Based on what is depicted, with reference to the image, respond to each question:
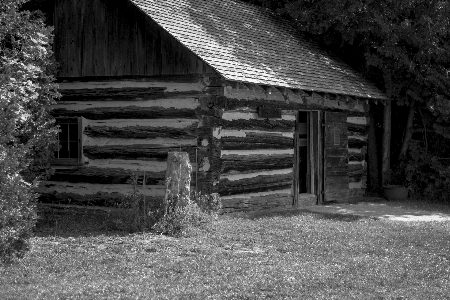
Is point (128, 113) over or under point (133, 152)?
over

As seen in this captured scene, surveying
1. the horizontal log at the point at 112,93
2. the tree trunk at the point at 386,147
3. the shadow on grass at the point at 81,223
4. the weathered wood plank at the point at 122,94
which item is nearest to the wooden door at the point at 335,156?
the tree trunk at the point at 386,147

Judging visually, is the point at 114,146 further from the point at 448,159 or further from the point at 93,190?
the point at 448,159

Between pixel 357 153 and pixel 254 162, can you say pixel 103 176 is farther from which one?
pixel 357 153

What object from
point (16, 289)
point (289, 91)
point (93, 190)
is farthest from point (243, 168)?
point (16, 289)

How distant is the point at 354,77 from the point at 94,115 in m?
7.67

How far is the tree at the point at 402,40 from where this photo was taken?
17.1 meters

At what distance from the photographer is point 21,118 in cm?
973

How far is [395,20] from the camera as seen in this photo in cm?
1791

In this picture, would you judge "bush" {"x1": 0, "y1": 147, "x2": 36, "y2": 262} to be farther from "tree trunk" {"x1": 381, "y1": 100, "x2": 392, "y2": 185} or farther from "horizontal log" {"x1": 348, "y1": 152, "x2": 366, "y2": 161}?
"tree trunk" {"x1": 381, "y1": 100, "x2": 392, "y2": 185}

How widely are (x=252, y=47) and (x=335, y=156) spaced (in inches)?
144

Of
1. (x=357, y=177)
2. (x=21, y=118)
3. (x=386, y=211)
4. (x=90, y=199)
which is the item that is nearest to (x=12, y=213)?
(x=21, y=118)

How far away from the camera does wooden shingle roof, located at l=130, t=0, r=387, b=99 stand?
13266mm

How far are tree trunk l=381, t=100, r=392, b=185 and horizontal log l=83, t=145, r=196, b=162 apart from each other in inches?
311

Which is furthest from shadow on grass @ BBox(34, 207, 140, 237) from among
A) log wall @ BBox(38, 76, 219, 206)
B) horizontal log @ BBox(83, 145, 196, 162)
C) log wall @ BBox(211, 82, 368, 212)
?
log wall @ BBox(211, 82, 368, 212)
